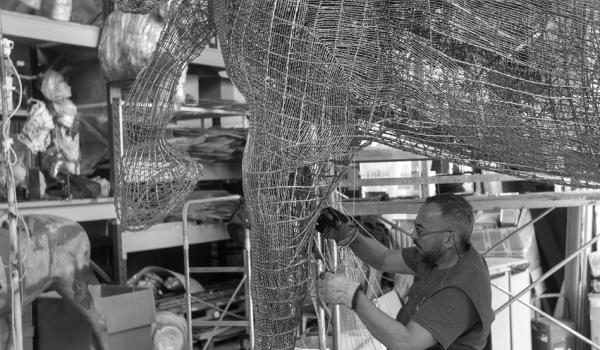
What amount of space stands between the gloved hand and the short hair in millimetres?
264

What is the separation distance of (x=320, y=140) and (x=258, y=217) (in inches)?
10.1

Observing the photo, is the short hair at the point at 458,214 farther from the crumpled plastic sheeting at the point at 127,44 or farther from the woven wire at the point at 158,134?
the crumpled plastic sheeting at the point at 127,44

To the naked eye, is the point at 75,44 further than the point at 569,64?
Yes

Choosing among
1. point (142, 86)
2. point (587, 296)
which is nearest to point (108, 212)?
point (142, 86)

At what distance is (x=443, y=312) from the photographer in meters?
2.23

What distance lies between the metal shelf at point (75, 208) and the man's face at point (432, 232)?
9.29 feet

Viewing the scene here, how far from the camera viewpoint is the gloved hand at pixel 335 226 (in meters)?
2.54

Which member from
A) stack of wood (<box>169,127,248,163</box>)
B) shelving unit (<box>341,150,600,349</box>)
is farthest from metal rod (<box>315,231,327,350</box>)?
stack of wood (<box>169,127,248,163</box>)

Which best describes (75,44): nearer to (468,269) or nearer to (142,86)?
(142,86)

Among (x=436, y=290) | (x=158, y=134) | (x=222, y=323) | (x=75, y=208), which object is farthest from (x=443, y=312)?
(x=75, y=208)

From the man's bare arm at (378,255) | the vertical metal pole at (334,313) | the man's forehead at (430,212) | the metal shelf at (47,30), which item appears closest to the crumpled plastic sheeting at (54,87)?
the metal shelf at (47,30)

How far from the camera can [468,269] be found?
235 centimetres

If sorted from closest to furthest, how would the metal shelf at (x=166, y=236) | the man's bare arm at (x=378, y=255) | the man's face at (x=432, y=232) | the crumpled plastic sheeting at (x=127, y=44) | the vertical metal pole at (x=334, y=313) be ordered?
the man's face at (x=432, y=232), the man's bare arm at (x=378, y=255), the vertical metal pole at (x=334, y=313), the crumpled plastic sheeting at (x=127, y=44), the metal shelf at (x=166, y=236)

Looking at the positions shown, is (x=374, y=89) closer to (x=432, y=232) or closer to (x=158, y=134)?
(x=432, y=232)
